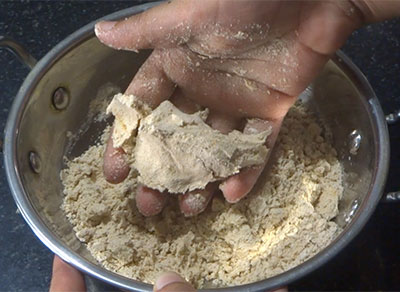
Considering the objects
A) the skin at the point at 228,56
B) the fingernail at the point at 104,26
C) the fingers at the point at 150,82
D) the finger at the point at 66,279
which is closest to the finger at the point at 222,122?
the skin at the point at 228,56

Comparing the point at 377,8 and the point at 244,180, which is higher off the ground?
the point at 377,8

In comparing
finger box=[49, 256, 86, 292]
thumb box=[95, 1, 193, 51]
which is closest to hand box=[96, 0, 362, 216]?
thumb box=[95, 1, 193, 51]

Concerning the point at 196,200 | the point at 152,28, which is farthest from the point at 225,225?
the point at 152,28

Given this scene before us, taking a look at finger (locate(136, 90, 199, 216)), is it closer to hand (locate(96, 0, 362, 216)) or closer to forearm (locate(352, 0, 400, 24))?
hand (locate(96, 0, 362, 216))

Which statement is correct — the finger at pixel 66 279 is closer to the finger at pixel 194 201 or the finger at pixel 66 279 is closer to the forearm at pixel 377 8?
the finger at pixel 194 201

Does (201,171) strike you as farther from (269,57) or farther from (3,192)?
(3,192)

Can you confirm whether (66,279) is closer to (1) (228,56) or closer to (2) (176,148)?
(2) (176,148)
